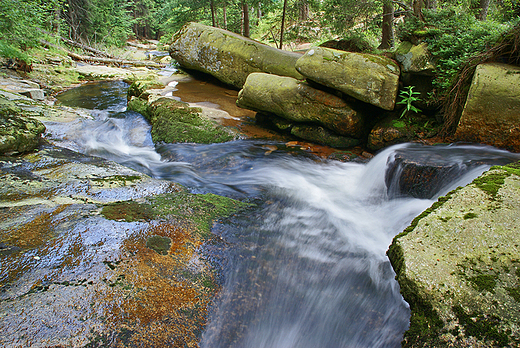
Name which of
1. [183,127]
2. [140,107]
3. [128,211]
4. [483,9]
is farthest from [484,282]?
[483,9]

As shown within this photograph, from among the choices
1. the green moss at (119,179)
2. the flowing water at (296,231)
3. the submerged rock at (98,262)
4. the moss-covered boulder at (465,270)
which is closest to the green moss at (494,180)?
the moss-covered boulder at (465,270)

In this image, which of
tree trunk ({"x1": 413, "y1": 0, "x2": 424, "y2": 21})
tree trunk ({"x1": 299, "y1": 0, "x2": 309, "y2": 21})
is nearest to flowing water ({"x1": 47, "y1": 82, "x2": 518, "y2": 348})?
tree trunk ({"x1": 413, "y1": 0, "x2": 424, "y2": 21})

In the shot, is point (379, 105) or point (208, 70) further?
point (208, 70)

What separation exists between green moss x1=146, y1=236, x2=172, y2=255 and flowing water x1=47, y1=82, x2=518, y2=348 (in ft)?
1.56

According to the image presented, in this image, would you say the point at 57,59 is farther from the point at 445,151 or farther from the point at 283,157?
the point at 445,151

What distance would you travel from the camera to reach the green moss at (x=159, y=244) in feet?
10.5

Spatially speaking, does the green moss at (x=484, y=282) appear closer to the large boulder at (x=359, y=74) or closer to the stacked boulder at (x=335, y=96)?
the stacked boulder at (x=335, y=96)

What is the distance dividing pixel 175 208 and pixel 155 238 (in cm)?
74

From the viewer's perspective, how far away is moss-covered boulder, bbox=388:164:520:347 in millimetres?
1980

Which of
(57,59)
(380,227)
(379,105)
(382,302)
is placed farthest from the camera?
(57,59)

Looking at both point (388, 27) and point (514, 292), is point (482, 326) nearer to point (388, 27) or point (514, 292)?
point (514, 292)

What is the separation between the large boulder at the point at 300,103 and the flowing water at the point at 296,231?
93cm

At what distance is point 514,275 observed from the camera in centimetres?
213

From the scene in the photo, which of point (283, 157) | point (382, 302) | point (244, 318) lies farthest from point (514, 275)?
point (283, 157)
